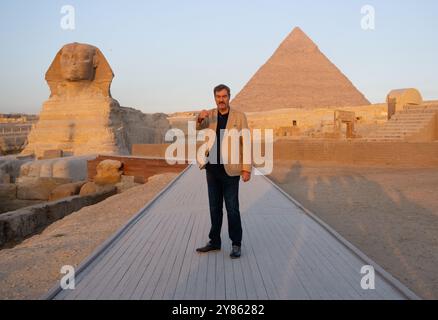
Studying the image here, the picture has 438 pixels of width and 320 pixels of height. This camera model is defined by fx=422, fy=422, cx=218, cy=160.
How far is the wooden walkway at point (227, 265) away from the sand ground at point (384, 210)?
0.62 m

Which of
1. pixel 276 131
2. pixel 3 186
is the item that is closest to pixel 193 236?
pixel 3 186

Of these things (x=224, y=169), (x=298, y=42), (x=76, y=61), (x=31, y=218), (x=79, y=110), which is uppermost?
(x=298, y=42)

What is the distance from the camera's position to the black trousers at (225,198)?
3.54 metres

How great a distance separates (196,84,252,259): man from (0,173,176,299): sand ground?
4.60ft

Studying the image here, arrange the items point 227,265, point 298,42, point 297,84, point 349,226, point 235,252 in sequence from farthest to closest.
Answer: point 298,42 → point 297,84 → point 349,226 → point 235,252 → point 227,265

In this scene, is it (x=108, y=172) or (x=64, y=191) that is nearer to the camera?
(x=64, y=191)

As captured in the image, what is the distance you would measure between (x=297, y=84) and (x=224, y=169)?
103 meters

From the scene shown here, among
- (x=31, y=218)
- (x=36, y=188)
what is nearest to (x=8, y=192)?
(x=36, y=188)

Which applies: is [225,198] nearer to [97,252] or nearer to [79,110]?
[97,252]

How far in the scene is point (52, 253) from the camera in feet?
14.8

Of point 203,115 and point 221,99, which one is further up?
point 221,99

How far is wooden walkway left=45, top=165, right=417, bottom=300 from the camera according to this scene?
107 inches

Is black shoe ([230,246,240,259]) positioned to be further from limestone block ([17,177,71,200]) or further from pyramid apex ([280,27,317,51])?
pyramid apex ([280,27,317,51])

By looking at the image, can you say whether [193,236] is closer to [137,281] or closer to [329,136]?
[137,281]
